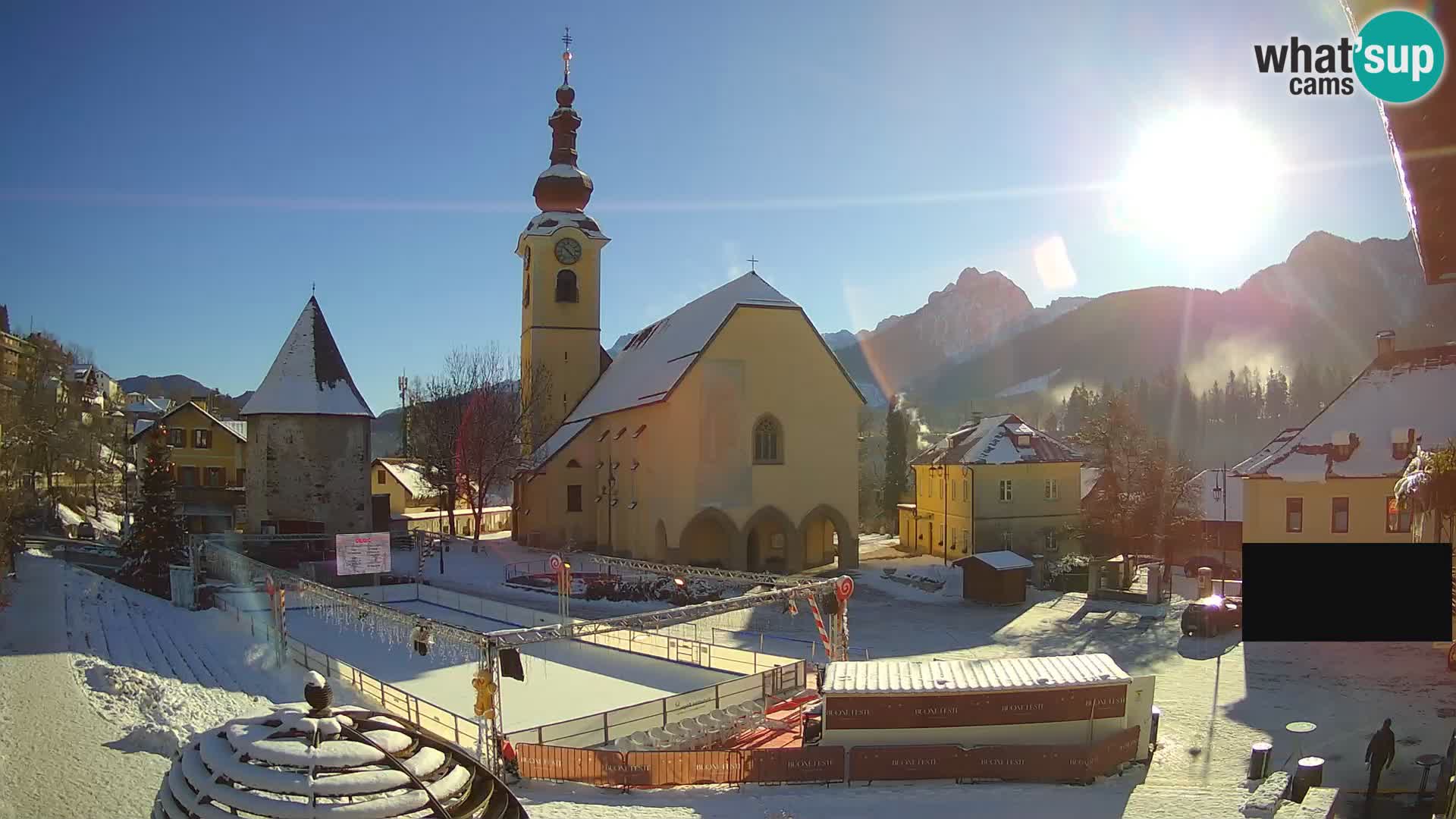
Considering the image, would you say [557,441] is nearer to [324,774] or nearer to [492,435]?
[492,435]

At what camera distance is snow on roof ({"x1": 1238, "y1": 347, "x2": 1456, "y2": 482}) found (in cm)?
2852

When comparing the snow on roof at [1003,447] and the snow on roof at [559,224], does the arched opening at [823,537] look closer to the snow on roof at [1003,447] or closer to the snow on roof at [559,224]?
the snow on roof at [1003,447]

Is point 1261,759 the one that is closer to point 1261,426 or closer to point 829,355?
point 829,355

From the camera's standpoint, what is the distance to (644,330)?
171 feet

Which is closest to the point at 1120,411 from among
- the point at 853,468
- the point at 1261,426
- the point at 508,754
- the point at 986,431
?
the point at 986,431

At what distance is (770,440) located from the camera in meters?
37.5

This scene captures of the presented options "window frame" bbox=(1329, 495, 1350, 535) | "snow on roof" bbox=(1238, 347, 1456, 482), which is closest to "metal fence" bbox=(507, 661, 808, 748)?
"window frame" bbox=(1329, 495, 1350, 535)

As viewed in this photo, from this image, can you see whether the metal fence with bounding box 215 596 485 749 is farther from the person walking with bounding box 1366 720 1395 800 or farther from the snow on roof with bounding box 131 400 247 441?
the snow on roof with bounding box 131 400 247 441

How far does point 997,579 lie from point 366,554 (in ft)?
68.5

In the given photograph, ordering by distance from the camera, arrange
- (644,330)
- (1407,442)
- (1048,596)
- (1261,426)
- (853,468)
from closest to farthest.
A: (1407,442) → (1048,596) → (853,468) → (644,330) → (1261,426)

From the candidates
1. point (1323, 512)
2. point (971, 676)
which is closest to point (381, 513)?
point (971, 676)

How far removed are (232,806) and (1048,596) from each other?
31.2 meters

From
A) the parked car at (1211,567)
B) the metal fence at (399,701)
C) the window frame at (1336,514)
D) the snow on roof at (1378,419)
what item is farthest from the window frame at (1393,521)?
the metal fence at (399,701)

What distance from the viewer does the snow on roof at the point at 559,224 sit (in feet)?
168
